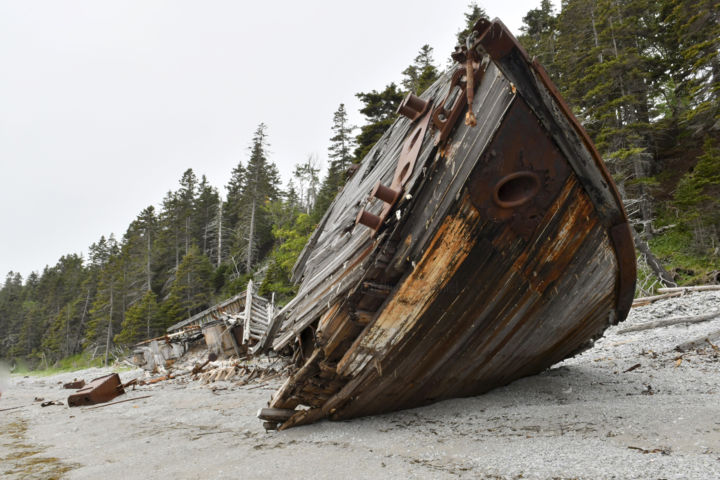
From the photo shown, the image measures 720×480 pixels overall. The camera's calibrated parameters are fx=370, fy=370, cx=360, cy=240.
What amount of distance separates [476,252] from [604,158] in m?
14.0

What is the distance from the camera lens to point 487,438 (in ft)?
7.57

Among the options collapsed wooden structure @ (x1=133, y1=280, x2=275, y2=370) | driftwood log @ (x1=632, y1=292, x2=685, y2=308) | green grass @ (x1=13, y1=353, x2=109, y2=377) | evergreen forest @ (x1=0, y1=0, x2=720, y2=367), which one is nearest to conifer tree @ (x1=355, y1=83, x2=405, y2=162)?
evergreen forest @ (x1=0, y1=0, x2=720, y2=367)

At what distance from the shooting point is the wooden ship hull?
207cm

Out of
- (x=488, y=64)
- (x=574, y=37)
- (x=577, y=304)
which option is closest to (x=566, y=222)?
(x=577, y=304)

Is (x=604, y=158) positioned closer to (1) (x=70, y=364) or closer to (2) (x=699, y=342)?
(2) (x=699, y=342)

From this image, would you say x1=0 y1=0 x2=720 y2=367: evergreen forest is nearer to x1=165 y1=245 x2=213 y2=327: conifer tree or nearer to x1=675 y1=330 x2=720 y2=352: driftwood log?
x1=165 y1=245 x2=213 y2=327: conifer tree

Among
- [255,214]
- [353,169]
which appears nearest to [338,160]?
[255,214]

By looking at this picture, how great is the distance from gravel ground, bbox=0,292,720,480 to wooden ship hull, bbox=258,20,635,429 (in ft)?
1.21

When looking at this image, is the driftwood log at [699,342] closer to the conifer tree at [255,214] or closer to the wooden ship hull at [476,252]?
the wooden ship hull at [476,252]

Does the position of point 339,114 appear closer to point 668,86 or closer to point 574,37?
point 574,37

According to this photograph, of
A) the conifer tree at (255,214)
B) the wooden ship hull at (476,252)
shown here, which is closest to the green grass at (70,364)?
the conifer tree at (255,214)

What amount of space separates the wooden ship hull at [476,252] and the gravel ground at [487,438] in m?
0.37

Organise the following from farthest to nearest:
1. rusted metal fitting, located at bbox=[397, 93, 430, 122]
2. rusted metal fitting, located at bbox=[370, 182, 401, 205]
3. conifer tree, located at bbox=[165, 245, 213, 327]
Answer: conifer tree, located at bbox=[165, 245, 213, 327]
rusted metal fitting, located at bbox=[397, 93, 430, 122]
rusted metal fitting, located at bbox=[370, 182, 401, 205]

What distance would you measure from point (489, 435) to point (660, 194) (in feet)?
58.3
